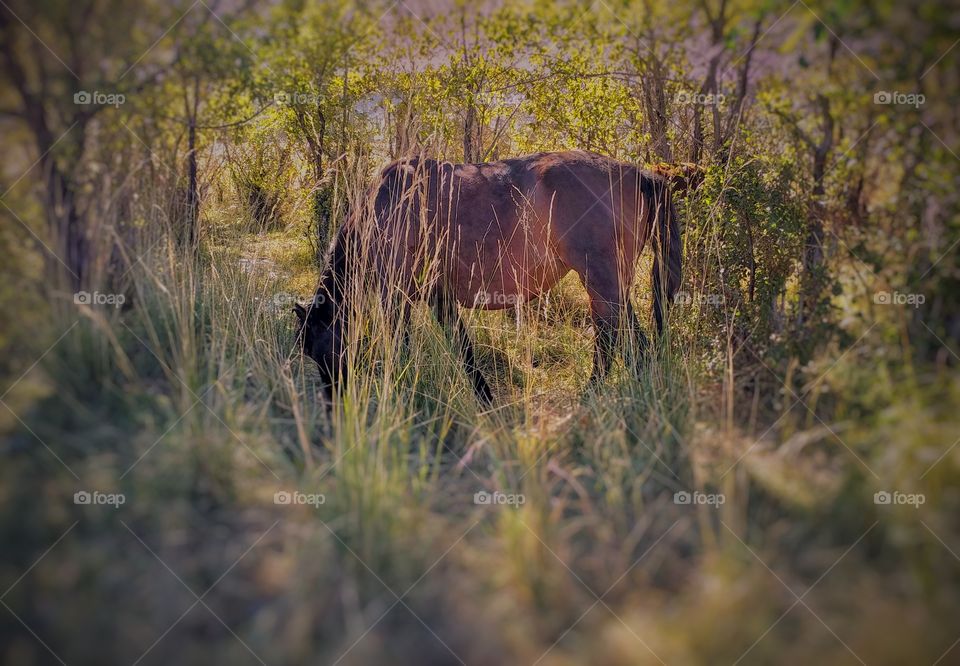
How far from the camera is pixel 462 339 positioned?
16.4 feet

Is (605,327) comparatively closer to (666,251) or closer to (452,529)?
(666,251)

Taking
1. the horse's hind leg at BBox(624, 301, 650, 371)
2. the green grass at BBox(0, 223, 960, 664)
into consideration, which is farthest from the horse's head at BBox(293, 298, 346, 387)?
the horse's hind leg at BBox(624, 301, 650, 371)

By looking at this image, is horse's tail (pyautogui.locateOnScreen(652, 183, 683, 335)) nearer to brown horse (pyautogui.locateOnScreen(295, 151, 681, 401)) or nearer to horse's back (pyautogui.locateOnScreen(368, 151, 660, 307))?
brown horse (pyautogui.locateOnScreen(295, 151, 681, 401))

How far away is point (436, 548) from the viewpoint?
96.5 inches

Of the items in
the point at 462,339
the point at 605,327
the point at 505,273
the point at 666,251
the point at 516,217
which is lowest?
the point at 462,339

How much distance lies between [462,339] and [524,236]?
0.98 metres

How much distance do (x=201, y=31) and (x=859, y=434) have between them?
412cm

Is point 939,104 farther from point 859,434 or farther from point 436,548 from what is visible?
point 436,548

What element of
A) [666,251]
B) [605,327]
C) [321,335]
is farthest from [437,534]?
[666,251]

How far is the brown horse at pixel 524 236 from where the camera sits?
4441 mm

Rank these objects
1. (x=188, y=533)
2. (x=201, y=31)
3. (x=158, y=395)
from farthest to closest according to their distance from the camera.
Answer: (x=201, y=31), (x=158, y=395), (x=188, y=533)

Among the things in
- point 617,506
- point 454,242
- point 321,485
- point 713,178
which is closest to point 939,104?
point 713,178

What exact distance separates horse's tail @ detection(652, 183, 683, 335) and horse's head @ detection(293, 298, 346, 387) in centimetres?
235

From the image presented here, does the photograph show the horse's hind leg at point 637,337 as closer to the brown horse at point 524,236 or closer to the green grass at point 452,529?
the brown horse at point 524,236
